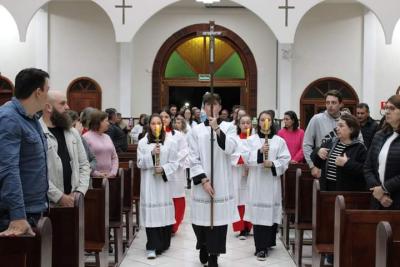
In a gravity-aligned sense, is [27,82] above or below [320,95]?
below

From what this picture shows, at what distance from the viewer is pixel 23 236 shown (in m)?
3.35

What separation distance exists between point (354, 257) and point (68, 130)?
2728 millimetres

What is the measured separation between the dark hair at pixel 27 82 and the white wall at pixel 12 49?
13401 mm

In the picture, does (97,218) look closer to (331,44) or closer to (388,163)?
(388,163)

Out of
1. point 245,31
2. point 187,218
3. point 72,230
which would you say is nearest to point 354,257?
point 72,230

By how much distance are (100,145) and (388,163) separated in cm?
357

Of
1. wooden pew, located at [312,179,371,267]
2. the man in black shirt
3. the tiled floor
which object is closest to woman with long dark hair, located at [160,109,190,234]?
the tiled floor

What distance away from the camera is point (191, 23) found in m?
17.1

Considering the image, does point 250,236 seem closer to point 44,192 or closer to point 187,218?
point 187,218

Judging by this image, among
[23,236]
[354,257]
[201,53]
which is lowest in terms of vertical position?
[354,257]

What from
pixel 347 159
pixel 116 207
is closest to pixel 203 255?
pixel 116 207

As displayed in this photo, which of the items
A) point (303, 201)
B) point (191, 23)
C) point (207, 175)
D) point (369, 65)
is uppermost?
point (191, 23)

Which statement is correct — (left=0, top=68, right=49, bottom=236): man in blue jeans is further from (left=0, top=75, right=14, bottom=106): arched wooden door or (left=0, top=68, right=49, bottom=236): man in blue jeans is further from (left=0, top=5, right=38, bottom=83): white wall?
(left=0, top=75, right=14, bottom=106): arched wooden door

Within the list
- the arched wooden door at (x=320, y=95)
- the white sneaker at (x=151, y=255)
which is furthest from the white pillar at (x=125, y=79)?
the white sneaker at (x=151, y=255)
